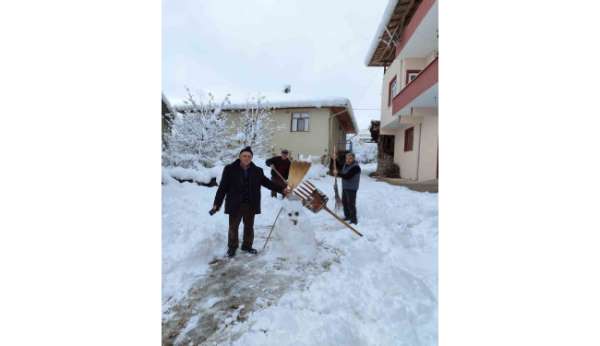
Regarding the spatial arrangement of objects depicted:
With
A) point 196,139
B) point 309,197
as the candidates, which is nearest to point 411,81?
point 309,197

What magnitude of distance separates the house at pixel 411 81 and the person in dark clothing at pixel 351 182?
9.61ft

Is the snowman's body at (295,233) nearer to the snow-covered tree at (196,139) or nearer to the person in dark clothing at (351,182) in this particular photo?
the person in dark clothing at (351,182)

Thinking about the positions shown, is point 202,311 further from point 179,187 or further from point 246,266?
point 179,187

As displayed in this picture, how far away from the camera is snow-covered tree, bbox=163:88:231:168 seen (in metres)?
8.28

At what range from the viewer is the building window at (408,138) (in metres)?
10.2

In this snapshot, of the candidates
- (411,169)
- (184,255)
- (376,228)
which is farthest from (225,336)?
(411,169)

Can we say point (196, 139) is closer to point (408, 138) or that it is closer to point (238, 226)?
point (238, 226)

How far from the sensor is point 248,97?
40.4 ft

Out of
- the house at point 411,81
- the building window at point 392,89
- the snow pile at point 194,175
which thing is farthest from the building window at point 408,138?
the snow pile at point 194,175

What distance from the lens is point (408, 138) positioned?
10578 mm

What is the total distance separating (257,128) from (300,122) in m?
2.77
